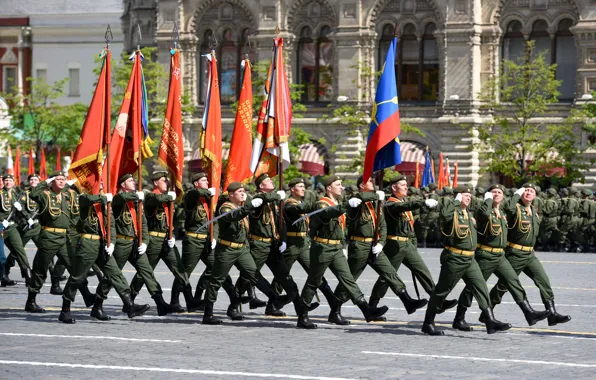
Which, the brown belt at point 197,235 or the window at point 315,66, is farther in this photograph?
the window at point 315,66

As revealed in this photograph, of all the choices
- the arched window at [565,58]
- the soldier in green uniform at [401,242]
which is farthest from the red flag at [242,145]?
the arched window at [565,58]

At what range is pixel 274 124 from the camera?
19344 mm

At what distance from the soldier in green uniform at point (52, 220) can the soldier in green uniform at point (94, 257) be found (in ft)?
4.35

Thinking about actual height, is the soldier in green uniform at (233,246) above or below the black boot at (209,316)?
above

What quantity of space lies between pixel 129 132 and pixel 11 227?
321 cm

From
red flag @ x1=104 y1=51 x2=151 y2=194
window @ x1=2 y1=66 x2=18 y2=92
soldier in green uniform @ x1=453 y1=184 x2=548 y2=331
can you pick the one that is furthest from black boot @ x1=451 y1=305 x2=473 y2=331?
window @ x1=2 y1=66 x2=18 y2=92

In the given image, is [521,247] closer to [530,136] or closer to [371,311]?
[371,311]

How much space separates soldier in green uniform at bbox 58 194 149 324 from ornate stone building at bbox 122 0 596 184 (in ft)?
87.0

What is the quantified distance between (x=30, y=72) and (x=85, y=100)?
111 inches

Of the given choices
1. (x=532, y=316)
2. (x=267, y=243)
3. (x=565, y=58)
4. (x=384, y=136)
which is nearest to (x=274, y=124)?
(x=384, y=136)

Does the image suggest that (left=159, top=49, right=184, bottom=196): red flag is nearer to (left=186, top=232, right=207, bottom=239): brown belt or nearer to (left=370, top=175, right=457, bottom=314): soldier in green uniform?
(left=186, top=232, right=207, bottom=239): brown belt

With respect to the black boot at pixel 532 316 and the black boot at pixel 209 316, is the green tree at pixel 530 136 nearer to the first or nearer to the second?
the black boot at pixel 532 316

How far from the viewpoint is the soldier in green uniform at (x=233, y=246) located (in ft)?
54.7

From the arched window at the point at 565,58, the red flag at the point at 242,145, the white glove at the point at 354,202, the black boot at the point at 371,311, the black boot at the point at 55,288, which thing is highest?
the arched window at the point at 565,58
